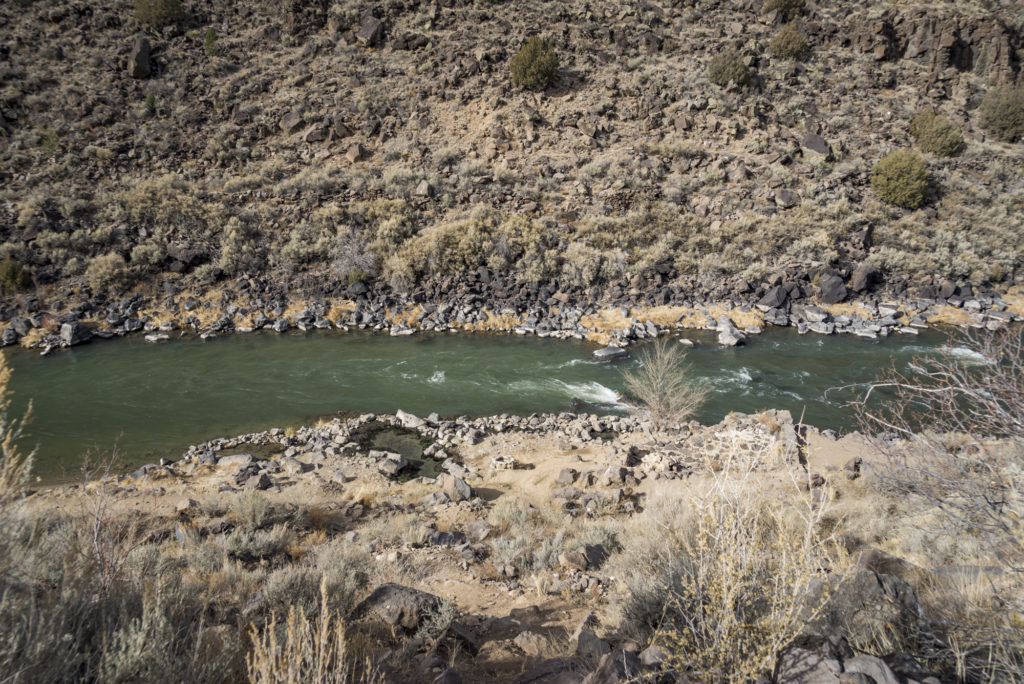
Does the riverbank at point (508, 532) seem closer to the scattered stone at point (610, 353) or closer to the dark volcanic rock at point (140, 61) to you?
the scattered stone at point (610, 353)

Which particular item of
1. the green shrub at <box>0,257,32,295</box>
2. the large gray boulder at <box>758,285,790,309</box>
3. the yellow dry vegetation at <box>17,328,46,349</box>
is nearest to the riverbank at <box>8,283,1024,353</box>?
the large gray boulder at <box>758,285,790,309</box>

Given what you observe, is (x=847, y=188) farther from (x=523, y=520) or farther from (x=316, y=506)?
(x=316, y=506)

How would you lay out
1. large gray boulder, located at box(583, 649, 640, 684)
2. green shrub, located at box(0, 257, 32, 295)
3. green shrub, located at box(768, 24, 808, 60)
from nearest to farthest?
large gray boulder, located at box(583, 649, 640, 684) → green shrub, located at box(0, 257, 32, 295) → green shrub, located at box(768, 24, 808, 60)

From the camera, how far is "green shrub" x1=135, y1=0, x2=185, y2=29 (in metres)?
26.1

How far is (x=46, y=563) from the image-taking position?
2.94 m

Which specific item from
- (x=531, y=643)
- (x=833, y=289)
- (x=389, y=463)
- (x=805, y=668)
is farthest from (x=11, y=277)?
(x=833, y=289)

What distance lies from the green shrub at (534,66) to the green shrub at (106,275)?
67.0 ft

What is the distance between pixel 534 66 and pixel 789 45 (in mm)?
15197

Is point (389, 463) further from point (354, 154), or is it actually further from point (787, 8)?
point (787, 8)

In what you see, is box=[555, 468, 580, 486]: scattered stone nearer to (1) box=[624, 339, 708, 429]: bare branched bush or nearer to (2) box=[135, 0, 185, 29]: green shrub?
(1) box=[624, 339, 708, 429]: bare branched bush

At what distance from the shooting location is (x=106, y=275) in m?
16.4

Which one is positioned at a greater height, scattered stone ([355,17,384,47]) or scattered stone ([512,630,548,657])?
scattered stone ([355,17,384,47])

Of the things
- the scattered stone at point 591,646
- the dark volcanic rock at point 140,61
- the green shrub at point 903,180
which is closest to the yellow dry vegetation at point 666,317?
the green shrub at point 903,180

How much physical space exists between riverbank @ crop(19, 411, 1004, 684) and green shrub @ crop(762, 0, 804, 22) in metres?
31.2
